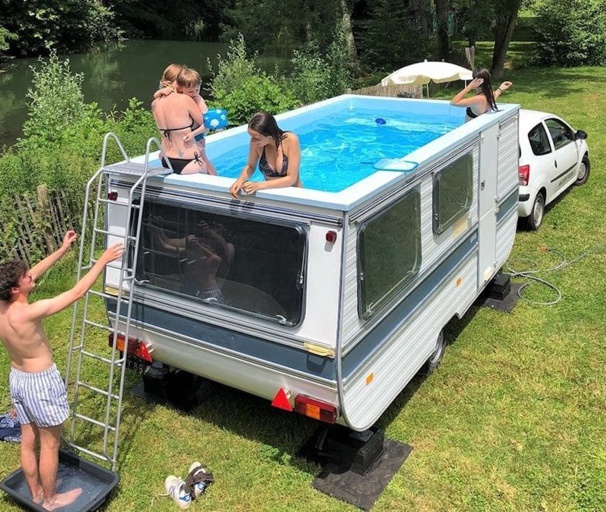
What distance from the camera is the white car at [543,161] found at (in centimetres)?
905

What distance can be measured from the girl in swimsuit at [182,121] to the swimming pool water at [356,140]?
106 inches

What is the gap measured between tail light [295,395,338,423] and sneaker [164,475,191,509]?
111 cm

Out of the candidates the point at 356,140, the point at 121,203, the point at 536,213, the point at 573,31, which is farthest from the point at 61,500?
the point at 573,31

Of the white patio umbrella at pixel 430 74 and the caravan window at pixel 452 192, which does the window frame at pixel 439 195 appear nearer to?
the caravan window at pixel 452 192

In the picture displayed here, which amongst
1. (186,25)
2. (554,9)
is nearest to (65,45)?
(186,25)

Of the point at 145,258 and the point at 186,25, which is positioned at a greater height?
the point at 186,25

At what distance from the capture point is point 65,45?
127ft

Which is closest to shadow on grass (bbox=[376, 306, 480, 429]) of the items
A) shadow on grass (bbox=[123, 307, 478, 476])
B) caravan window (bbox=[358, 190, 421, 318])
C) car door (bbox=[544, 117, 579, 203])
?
shadow on grass (bbox=[123, 307, 478, 476])

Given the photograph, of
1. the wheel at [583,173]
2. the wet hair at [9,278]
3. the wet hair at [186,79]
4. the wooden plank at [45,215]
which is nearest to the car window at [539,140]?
the wheel at [583,173]

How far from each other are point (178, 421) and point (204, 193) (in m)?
2.22

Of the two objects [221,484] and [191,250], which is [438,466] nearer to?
[221,484]

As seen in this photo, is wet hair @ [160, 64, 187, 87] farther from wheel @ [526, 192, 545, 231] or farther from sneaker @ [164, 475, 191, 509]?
wheel @ [526, 192, 545, 231]

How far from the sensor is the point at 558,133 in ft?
33.1

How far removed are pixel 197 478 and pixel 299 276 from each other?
1827 mm
